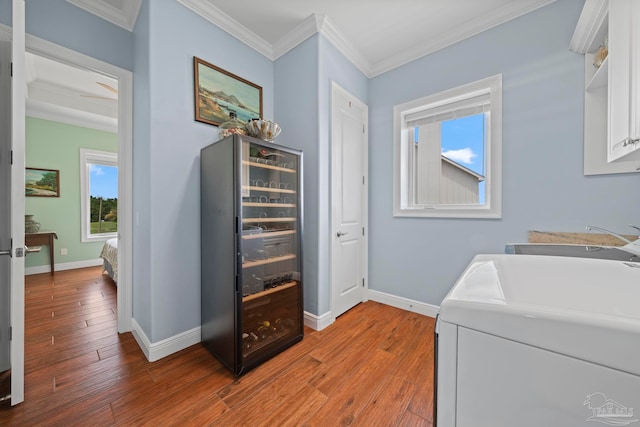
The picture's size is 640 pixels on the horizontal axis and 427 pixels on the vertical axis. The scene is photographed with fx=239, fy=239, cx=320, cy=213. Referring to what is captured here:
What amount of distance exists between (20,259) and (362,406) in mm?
2079

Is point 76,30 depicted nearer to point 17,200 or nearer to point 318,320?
point 17,200

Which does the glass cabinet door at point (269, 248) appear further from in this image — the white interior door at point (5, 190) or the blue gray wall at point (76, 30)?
the blue gray wall at point (76, 30)

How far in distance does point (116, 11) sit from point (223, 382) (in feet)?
9.87

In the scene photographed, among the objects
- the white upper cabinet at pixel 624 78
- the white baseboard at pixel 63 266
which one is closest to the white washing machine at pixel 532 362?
the white upper cabinet at pixel 624 78

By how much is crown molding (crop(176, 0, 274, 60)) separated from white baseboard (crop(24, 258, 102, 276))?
4828 mm

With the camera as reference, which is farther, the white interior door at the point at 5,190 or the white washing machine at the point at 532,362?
the white interior door at the point at 5,190

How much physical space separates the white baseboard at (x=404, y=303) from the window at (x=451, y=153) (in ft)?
3.09

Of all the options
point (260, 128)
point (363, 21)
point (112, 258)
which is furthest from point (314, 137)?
point (112, 258)

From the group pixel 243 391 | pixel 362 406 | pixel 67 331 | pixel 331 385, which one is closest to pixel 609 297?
pixel 362 406

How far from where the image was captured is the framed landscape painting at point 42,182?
4016mm

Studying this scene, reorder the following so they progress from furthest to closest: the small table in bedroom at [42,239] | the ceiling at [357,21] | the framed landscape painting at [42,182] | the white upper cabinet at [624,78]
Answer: the framed landscape painting at [42,182], the small table in bedroom at [42,239], the ceiling at [357,21], the white upper cabinet at [624,78]

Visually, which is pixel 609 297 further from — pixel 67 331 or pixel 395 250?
pixel 67 331

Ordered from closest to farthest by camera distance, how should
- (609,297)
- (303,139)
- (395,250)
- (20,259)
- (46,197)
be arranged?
(609,297) < (20,259) < (303,139) < (395,250) < (46,197)

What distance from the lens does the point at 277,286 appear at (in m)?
1.98
